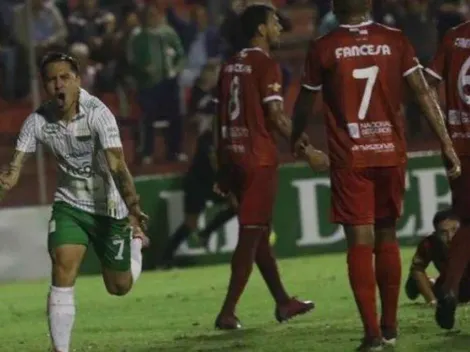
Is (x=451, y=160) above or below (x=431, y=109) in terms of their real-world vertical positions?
below

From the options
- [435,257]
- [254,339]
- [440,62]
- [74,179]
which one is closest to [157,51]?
[435,257]

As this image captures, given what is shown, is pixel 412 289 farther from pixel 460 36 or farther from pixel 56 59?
pixel 56 59

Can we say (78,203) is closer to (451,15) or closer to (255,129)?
(255,129)

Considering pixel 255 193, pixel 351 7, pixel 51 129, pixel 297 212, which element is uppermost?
pixel 351 7

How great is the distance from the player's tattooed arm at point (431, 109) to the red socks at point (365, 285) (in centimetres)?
79

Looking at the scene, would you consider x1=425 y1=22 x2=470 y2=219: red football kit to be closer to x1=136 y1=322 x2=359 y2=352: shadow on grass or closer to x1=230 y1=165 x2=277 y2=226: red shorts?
x1=136 y1=322 x2=359 y2=352: shadow on grass

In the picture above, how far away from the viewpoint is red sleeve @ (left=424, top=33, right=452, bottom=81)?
10711mm

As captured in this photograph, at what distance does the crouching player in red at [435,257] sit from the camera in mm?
12359

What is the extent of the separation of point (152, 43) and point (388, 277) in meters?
11.1

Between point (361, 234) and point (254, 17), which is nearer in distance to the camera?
point (361, 234)

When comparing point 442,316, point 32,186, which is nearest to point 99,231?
point 442,316

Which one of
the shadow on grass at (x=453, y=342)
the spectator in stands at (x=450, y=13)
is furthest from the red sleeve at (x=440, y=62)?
the spectator in stands at (x=450, y=13)

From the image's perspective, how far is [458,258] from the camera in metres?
10.7

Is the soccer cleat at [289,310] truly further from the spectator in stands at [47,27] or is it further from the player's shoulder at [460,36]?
the spectator in stands at [47,27]
